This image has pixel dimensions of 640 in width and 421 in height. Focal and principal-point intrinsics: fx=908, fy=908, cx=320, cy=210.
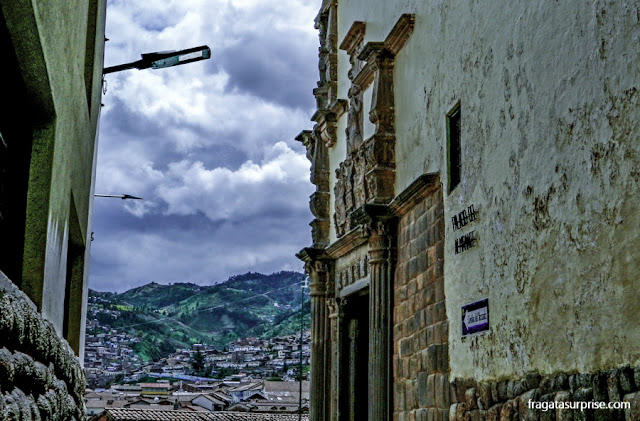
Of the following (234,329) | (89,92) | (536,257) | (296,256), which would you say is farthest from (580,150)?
(234,329)

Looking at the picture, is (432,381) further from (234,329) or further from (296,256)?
(234,329)

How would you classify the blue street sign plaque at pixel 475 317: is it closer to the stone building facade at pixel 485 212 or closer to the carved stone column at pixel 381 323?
the stone building facade at pixel 485 212

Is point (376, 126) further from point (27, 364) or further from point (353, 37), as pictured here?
point (27, 364)

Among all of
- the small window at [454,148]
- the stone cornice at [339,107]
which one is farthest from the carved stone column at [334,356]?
the small window at [454,148]

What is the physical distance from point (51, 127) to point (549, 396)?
3628mm

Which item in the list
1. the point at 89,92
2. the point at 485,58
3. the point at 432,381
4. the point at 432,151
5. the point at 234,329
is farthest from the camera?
the point at 234,329

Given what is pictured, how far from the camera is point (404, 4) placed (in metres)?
11.0

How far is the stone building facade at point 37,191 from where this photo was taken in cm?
358

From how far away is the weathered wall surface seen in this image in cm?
530

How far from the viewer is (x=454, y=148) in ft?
29.5

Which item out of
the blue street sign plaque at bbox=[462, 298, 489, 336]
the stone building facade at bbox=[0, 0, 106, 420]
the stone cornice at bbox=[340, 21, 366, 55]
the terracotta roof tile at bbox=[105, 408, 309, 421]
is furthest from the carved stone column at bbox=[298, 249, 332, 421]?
the terracotta roof tile at bbox=[105, 408, 309, 421]

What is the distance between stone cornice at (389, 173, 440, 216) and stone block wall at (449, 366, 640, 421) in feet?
7.09

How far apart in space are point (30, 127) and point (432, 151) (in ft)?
18.5

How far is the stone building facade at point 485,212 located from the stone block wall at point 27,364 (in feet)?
9.81
